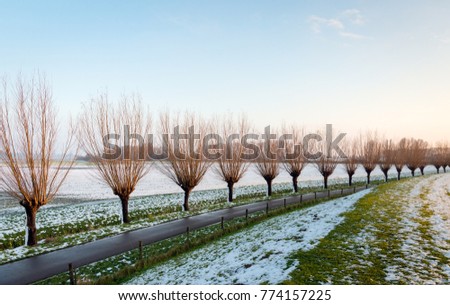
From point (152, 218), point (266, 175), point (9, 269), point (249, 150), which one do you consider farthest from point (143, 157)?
point (266, 175)

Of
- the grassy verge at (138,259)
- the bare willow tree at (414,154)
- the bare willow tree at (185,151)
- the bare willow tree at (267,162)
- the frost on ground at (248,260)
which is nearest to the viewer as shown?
the frost on ground at (248,260)

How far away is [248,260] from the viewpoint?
→ 31.5 ft

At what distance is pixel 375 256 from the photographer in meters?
8.55

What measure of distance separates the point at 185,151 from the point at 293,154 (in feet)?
60.1

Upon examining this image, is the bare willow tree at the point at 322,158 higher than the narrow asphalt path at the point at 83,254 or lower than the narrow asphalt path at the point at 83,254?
higher

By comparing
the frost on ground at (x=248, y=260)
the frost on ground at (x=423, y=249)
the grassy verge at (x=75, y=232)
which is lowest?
the grassy verge at (x=75, y=232)

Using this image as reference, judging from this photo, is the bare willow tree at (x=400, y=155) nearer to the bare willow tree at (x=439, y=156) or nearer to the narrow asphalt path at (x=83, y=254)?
the bare willow tree at (x=439, y=156)

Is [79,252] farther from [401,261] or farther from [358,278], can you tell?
[401,261]

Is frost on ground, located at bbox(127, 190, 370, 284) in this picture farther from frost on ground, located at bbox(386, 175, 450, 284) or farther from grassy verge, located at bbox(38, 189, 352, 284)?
frost on ground, located at bbox(386, 175, 450, 284)

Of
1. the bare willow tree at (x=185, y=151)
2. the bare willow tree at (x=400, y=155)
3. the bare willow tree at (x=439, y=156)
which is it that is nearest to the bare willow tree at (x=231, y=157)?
the bare willow tree at (x=185, y=151)

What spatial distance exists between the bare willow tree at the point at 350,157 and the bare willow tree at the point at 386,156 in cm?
920

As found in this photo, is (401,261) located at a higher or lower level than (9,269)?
higher

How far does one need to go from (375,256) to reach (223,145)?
2312cm

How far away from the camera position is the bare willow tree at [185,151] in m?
26.1
